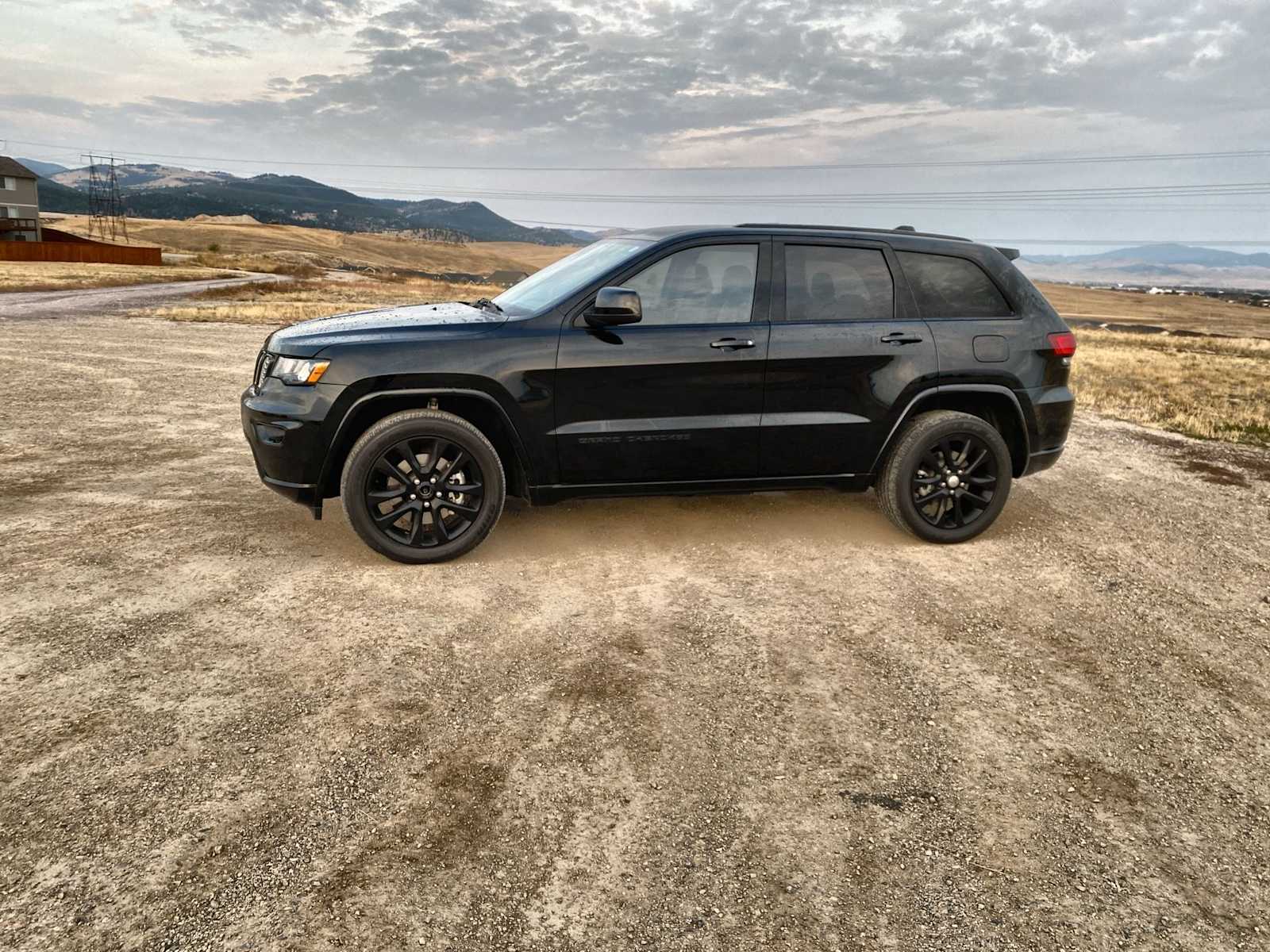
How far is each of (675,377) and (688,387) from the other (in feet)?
0.33

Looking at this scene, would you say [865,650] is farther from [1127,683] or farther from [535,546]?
[535,546]

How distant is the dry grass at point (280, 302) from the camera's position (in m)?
20.7

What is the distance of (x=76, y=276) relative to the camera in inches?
1492

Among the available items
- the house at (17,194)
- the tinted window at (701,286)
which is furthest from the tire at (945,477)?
the house at (17,194)

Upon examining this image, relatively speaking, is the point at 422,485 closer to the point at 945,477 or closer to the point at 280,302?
the point at 945,477

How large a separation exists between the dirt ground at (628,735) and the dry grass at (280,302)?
1034cm

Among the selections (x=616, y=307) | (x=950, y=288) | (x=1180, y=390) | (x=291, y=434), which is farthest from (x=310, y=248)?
(x=616, y=307)

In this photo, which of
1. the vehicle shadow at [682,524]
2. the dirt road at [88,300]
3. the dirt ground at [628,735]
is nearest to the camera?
the dirt ground at [628,735]

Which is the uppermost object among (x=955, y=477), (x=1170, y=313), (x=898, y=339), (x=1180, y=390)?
(x=1170, y=313)

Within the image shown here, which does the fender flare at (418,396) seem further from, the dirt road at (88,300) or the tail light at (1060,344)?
the dirt road at (88,300)

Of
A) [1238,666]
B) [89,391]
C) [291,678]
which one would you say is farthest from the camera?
[89,391]

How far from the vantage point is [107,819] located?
2.65 metres

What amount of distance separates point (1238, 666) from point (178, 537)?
18.6ft

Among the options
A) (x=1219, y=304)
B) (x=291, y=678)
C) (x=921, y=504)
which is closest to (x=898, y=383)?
(x=921, y=504)
